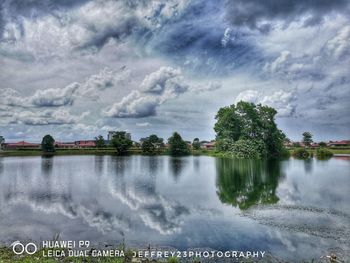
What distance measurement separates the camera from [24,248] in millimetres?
16500

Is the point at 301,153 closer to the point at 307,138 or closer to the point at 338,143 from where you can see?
the point at 307,138

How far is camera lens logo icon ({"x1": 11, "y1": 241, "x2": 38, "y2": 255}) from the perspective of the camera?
15.7 m

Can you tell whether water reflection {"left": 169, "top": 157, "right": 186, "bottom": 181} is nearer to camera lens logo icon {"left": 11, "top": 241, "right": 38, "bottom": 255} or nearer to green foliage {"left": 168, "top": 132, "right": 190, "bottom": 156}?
camera lens logo icon {"left": 11, "top": 241, "right": 38, "bottom": 255}

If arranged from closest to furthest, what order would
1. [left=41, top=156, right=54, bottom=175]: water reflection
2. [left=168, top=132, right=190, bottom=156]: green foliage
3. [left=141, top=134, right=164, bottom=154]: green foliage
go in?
[left=41, top=156, right=54, bottom=175]: water reflection → [left=168, top=132, right=190, bottom=156]: green foliage → [left=141, top=134, right=164, bottom=154]: green foliage

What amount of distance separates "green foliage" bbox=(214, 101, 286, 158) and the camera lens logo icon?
314 ft

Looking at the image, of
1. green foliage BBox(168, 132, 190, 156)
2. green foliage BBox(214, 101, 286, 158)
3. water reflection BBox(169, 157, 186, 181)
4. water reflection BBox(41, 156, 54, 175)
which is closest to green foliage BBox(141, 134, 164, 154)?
green foliage BBox(168, 132, 190, 156)

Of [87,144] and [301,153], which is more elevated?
[87,144]

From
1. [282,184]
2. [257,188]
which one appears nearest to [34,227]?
[257,188]

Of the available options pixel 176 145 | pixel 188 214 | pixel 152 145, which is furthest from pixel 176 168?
pixel 152 145

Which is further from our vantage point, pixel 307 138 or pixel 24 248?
pixel 307 138

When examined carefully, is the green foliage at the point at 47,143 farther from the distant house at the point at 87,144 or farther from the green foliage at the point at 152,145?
the green foliage at the point at 152,145

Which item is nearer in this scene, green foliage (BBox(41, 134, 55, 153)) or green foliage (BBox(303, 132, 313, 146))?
green foliage (BBox(41, 134, 55, 153))

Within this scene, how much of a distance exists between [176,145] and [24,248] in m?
118

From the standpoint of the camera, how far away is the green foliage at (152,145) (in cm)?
13638
